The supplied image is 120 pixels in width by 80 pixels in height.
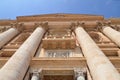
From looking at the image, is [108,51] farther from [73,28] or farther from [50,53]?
[73,28]

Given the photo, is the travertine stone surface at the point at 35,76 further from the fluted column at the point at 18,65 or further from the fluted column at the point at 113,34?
the fluted column at the point at 113,34

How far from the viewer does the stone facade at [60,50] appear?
47.1 feet

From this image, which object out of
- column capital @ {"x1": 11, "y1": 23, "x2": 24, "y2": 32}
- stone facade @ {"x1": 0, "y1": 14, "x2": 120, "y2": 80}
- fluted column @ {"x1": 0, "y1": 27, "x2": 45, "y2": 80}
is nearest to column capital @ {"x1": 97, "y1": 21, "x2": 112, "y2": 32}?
stone facade @ {"x1": 0, "y1": 14, "x2": 120, "y2": 80}

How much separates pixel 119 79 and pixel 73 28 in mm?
18336

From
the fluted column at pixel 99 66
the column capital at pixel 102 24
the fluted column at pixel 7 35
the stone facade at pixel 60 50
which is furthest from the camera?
the column capital at pixel 102 24

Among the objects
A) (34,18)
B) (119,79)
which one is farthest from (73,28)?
(119,79)

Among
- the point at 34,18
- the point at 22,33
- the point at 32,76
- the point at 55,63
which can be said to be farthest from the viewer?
the point at 34,18

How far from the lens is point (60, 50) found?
2273 centimetres

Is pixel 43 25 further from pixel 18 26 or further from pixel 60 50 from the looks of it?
pixel 60 50

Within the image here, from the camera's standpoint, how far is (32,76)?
1551cm

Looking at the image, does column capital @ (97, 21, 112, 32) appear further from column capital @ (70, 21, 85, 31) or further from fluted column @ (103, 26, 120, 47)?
column capital @ (70, 21, 85, 31)

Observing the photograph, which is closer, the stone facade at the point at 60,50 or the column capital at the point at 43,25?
the stone facade at the point at 60,50

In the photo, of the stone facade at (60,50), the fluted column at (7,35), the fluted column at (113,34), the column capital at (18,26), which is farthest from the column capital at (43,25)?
the fluted column at (113,34)

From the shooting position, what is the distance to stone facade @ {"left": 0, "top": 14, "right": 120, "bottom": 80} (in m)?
14.4
